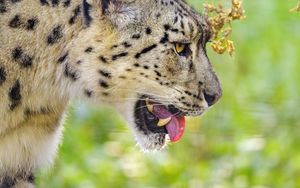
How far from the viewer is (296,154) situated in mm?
7031

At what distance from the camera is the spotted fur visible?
5.37m

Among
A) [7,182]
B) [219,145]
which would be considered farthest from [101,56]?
[219,145]

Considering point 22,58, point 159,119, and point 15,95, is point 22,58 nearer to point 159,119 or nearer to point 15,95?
point 15,95

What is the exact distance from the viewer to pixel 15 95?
5.46m

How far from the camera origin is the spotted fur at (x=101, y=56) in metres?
5.37

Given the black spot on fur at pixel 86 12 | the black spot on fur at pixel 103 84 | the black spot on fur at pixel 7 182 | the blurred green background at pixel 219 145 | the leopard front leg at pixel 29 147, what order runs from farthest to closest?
the blurred green background at pixel 219 145, the black spot on fur at pixel 7 182, the leopard front leg at pixel 29 147, the black spot on fur at pixel 103 84, the black spot on fur at pixel 86 12

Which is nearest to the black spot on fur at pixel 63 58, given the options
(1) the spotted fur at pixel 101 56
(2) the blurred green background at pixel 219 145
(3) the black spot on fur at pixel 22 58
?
(1) the spotted fur at pixel 101 56

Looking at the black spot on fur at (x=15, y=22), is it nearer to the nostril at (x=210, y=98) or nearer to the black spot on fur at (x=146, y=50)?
the black spot on fur at (x=146, y=50)

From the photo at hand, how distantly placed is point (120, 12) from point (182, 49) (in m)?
0.28

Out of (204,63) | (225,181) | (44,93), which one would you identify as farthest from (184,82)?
(225,181)

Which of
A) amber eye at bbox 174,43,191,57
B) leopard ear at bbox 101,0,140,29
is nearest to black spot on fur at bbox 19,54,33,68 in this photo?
leopard ear at bbox 101,0,140,29

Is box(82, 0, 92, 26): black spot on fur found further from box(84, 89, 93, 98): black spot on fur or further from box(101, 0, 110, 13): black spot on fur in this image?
box(84, 89, 93, 98): black spot on fur

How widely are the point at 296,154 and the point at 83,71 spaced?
193cm

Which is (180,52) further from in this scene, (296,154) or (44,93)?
(296,154)
